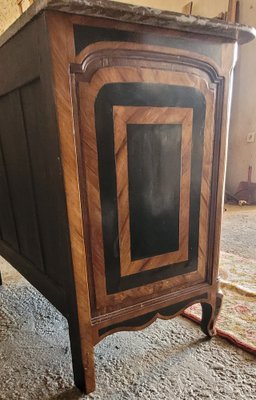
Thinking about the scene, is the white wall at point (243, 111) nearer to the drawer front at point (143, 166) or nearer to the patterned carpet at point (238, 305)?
the patterned carpet at point (238, 305)

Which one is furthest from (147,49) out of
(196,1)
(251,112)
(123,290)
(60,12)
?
(196,1)

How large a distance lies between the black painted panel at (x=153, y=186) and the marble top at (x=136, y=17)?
221mm

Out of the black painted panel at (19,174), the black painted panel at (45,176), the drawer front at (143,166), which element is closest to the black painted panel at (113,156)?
the drawer front at (143,166)

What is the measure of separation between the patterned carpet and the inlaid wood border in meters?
0.38

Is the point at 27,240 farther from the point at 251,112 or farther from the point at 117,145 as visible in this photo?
the point at 251,112

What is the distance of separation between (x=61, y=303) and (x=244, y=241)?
1.48 m

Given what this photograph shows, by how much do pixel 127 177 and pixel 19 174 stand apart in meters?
0.39

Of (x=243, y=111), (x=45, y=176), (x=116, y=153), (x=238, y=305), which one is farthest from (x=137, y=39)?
(x=243, y=111)

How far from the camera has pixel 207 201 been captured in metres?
0.83

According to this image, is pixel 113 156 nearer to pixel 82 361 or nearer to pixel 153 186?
pixel 153 186

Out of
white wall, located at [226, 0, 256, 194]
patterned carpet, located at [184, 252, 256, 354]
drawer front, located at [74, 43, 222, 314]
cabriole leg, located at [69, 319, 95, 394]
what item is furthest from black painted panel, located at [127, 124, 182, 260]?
white wall, located at [226, 0, 256, 194]

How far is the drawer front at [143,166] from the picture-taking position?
0.63 metres

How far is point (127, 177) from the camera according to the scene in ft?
2.29

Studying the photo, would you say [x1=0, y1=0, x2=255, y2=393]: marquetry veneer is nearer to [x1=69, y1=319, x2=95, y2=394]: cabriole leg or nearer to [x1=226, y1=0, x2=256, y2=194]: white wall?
[x1=69, y1=319, x2=95, y2=394]: cabriole leg
